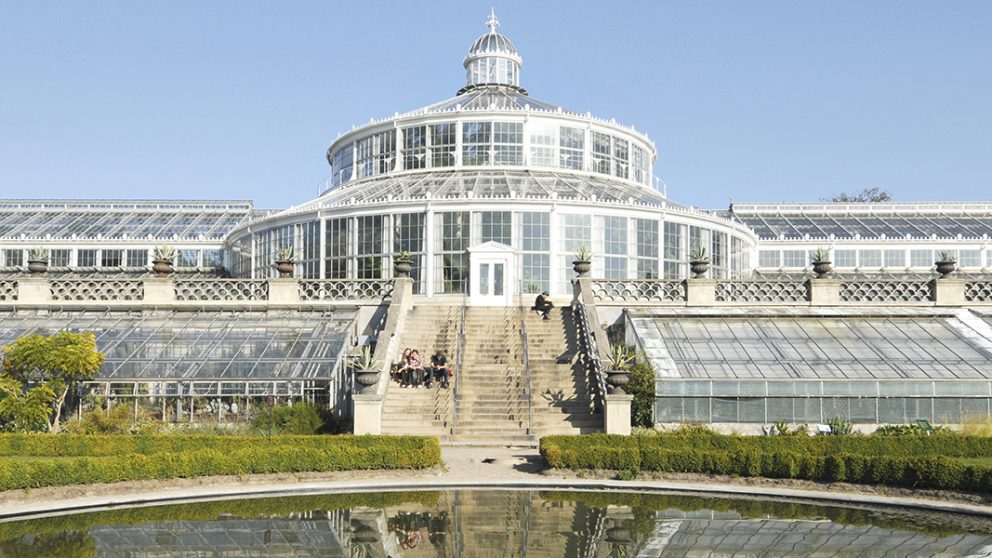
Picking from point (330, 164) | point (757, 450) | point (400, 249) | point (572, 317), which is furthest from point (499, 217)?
point (757, 450)

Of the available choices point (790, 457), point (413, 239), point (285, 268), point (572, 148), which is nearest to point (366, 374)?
point (285, 268)

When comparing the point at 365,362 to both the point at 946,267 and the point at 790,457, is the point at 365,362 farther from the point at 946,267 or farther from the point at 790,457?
the point at 946,267

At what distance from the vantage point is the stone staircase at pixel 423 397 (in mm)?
26766

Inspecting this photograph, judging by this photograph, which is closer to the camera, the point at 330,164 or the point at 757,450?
the point at 757,450

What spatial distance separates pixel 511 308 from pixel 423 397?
7.94m

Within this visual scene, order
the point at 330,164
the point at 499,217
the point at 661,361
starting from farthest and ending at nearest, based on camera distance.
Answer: the point at 330,164 < the point at 499,217 < the point at 661,361

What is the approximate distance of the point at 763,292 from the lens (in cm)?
3394

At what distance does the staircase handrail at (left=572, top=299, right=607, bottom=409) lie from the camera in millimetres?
27312

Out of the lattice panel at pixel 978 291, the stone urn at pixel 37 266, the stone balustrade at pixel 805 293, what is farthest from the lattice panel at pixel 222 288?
the lattice panel at pixel 978 291

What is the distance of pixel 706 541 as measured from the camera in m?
15.3

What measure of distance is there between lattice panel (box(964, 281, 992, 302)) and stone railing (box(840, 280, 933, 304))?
133cm

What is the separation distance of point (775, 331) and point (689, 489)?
12735mm

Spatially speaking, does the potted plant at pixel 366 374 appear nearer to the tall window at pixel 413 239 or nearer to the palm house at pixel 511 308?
the palm house at pixel 511 308

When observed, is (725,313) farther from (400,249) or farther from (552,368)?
(400,249)
